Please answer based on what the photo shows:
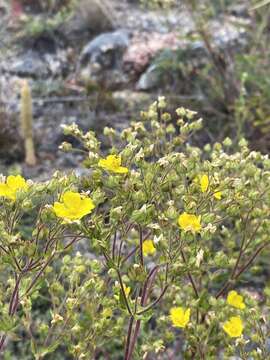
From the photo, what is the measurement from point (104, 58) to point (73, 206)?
3.55m

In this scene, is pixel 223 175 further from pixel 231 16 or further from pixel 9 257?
pixel 231 16

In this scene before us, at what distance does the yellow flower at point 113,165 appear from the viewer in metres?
1.39

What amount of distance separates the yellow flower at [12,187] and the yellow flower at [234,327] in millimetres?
719

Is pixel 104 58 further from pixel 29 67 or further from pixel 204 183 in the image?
pixel 204 183

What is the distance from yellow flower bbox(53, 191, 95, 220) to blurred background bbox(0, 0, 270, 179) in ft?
6.09

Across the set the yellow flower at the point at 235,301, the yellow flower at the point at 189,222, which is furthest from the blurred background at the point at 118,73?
the yellow flower at the point at 189,222

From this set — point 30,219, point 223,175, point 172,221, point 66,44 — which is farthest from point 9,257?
point 66,44

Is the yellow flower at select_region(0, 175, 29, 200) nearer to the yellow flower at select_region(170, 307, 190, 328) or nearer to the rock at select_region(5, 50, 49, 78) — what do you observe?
the yellow flower at select_region(170, 307, 190, 328)

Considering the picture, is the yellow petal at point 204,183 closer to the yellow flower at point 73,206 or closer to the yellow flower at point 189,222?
the yellow flower at point 189,222

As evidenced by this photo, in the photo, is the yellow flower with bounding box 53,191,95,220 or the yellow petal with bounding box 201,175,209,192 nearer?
the yellow flower with bounding box 53,191,95,220

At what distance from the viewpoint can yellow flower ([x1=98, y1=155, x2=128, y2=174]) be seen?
1388 millimetres

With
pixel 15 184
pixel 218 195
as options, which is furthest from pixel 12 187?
pixel 218 195

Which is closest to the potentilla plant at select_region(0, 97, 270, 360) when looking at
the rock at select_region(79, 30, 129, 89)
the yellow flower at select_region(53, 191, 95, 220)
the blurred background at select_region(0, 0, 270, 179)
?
the yellow flower at select_region(53, 191, 95, 220)

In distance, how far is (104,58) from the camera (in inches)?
186
